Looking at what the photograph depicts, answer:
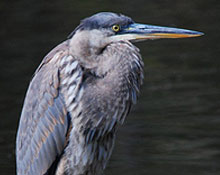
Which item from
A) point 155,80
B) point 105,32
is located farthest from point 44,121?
point 155,80

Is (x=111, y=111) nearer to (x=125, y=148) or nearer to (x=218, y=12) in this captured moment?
(x=125, y=148)

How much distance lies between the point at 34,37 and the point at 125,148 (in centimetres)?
394

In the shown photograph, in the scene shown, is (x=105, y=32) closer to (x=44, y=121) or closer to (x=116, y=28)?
(x=116, y=28)

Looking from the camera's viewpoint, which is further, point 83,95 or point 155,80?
point 155,80

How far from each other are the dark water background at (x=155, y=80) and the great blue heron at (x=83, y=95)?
135 centimetres

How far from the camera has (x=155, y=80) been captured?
311 inches

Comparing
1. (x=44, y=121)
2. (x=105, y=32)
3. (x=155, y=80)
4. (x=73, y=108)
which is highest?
(x=105, y=32)

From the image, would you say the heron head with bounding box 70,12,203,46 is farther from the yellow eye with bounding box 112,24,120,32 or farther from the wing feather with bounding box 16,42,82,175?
the wing feather with bounding box 16,42,82,175

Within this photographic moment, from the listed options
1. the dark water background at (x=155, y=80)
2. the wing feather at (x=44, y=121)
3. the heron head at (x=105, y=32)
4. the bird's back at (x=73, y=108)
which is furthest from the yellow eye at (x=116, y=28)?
the dark water background at (x=155, y=80)

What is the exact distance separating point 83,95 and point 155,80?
12.4 feet

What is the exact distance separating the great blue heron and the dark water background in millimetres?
1351

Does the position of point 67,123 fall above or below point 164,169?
above

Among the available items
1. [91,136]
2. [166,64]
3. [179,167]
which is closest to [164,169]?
[179,167]

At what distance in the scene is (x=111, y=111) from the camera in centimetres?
428
